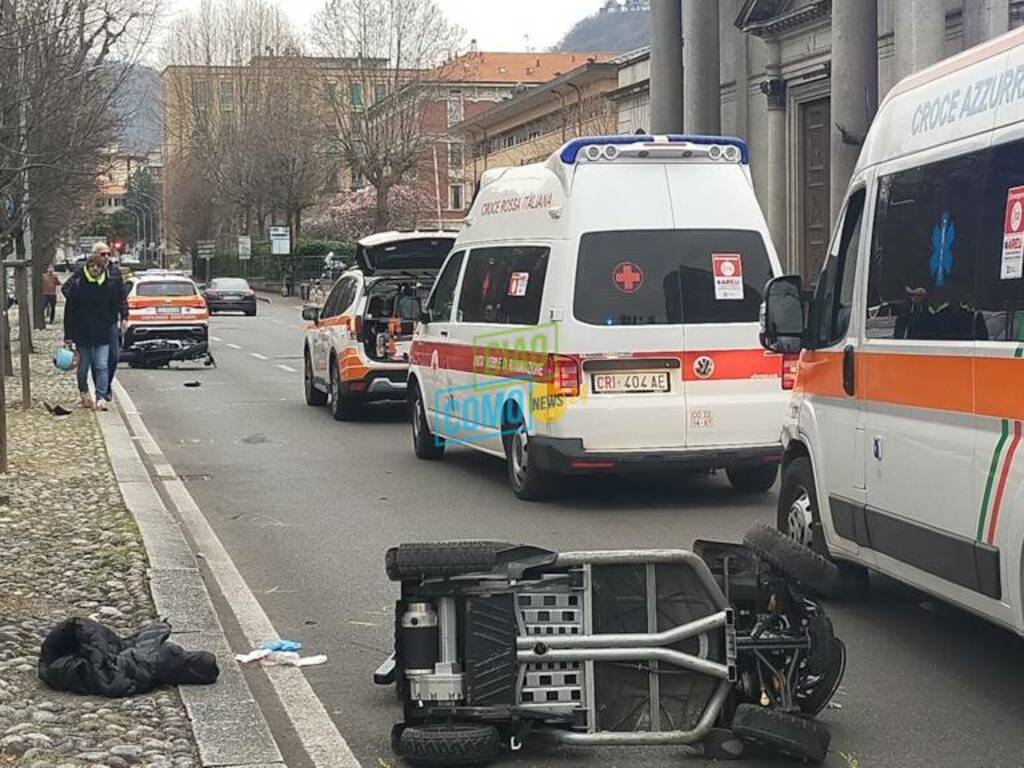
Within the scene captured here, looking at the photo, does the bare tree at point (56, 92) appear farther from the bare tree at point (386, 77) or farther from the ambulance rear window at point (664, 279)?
the bare tree at point (386, 77)

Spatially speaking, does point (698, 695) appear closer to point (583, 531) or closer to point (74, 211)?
point (583, 531)

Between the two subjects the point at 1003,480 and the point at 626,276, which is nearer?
the point at 1003,480

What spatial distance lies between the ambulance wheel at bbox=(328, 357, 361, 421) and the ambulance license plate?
26.3ft

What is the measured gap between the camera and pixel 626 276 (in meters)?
11.1

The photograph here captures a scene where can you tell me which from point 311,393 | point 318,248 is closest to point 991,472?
point 311,393

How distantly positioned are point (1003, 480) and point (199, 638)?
144 inches

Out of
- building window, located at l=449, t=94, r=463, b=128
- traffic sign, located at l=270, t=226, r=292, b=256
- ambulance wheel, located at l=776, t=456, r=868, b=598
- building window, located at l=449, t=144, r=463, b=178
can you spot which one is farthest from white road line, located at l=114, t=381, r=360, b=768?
building window, located at l=449, t=94, r=463, b=128

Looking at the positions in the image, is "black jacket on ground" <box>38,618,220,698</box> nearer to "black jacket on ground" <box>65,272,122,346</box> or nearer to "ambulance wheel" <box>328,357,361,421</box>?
"ambulance wheel" <box>328,357,361,421</box>

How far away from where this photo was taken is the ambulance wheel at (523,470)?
11656 millimetres

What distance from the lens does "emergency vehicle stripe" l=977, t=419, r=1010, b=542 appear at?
5777 millimetres

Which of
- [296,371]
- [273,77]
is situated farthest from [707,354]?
[273,77]

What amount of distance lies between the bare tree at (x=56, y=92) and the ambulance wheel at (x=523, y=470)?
5927 millimetres

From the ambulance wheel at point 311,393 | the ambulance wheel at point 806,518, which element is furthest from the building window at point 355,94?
the ambulance wheel at point 806,518

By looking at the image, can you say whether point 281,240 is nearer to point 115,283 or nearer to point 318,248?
point 318,248
